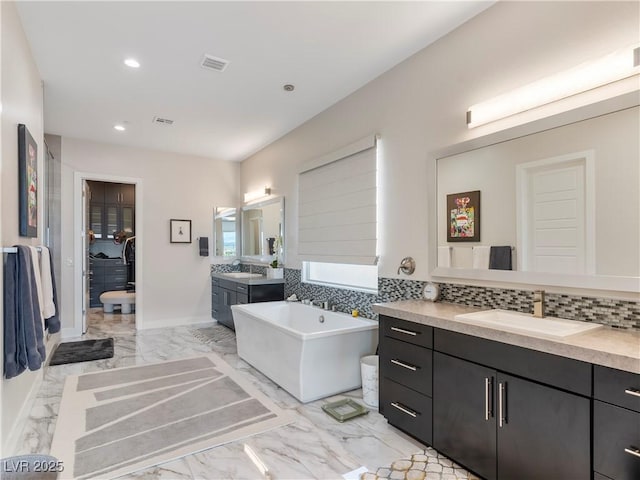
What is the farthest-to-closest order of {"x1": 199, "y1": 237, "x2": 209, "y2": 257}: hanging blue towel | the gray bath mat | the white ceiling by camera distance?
{"x1": 199, "y1": 237, "x2": 209, "y2": 257}: hanging blue towel
the gray bath mat
the white ceiling

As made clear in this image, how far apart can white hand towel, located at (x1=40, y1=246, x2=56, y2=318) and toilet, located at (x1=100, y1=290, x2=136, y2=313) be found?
14.5ft

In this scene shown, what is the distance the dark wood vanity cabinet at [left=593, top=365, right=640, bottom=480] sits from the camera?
1.35 meters

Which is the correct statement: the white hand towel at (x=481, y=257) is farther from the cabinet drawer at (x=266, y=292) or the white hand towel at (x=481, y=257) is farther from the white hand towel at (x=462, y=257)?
the cabinet drawer at (x=266, y=292)

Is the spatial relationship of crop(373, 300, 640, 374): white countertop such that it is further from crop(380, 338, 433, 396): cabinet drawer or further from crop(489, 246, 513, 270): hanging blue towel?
crop(489, 246, 513, 270): hanging blue towel

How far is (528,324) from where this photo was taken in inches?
79.0

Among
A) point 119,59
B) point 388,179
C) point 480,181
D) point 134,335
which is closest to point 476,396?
point 480,181

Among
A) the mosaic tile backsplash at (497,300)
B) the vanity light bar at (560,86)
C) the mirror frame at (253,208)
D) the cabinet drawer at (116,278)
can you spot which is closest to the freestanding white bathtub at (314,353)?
the mosaic tile backsplash at (497,300)

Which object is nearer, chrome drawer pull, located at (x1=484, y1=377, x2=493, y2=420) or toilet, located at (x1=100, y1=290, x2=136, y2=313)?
chrome drawer pull, located at (x1=484, y1=377, x2=493, y2=420)

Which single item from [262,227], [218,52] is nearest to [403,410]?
[218,52]

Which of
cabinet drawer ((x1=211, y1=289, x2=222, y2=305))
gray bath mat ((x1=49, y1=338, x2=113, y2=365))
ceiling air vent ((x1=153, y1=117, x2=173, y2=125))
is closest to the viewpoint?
gray bath mat ((x1=49, y1=338, x2=113, y2=365))

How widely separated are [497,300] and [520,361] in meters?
0.67

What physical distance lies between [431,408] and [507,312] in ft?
2.46

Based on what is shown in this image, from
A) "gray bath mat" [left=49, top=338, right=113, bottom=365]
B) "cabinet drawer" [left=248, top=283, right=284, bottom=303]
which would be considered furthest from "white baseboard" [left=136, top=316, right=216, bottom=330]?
"cabinet drawer" [left=248, top=283, right=284, bottom=303]

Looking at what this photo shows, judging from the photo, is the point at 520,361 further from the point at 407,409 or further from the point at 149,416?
the point at 149,416
